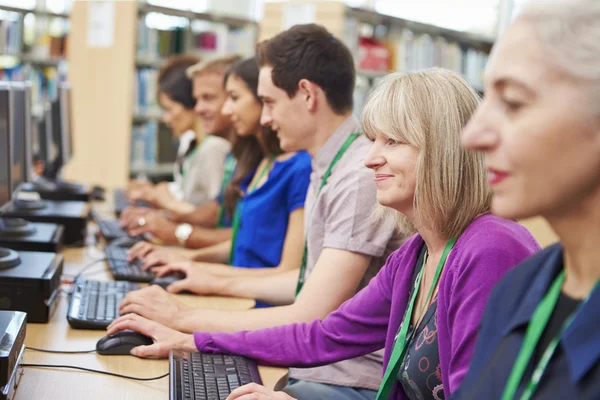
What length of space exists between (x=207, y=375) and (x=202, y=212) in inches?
79.5

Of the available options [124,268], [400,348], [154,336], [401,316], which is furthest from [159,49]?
[400,348]

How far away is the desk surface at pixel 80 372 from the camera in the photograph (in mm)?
1374

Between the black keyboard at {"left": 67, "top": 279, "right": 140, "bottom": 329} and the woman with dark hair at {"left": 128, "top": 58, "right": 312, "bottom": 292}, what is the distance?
184mm

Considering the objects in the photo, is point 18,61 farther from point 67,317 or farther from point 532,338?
point 532,338

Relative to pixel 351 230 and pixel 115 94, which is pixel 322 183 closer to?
pixel 351 230

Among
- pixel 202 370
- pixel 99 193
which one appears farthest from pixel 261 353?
pixel 99 193

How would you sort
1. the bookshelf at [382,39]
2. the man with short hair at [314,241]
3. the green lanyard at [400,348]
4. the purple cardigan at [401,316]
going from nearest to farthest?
1. the purple cardigan at [401,316]
2. the green lanyard at [400,348]
3. the man with short hair at [314,241]
4. the bookshelf at [382,39]

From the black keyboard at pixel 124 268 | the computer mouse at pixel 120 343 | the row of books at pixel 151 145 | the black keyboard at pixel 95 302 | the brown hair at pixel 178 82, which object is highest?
the brown hair at pixel 178 82

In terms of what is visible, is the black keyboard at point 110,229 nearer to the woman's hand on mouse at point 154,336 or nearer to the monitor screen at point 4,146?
the monitor screen at point 4,146

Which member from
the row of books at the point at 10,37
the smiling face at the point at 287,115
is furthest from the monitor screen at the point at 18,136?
the row of books at the point at 10,37

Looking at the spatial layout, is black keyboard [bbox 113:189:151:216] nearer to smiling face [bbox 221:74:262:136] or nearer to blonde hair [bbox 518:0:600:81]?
smiling face [bbox 221:74:262:136]

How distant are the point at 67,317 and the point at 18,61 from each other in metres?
4.70

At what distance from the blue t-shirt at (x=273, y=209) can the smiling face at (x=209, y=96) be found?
1.10 m

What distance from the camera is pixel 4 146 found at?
2086 mm
